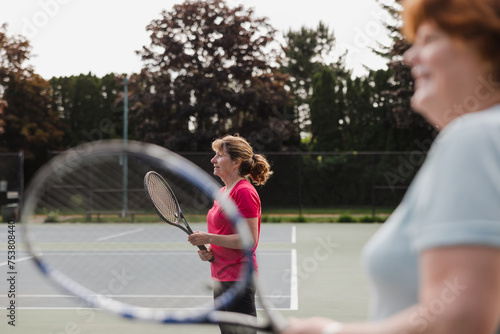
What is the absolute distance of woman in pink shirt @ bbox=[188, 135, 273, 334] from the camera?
3.42m

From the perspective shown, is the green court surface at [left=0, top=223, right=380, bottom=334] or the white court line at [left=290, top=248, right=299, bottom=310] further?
the white court line at [left=290, top=248, right=299, bottom=310]

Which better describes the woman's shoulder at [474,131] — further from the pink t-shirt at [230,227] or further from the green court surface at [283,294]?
the pink t-shirt at [230,227]

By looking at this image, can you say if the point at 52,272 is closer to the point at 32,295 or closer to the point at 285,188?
the point at 32,295

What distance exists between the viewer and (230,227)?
11.6 feet

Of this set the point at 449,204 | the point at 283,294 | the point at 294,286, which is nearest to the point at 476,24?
the point at 449,204

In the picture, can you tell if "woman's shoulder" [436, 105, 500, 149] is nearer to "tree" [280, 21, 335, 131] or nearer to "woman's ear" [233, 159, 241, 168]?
"woman's ear" [233, 159, 241, 168]

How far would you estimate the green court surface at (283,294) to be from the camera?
551 centimetres

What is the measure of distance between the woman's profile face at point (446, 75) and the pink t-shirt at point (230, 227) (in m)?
2.36

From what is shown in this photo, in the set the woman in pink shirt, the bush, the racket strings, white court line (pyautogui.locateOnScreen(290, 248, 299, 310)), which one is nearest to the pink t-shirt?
the woman in pink shirt

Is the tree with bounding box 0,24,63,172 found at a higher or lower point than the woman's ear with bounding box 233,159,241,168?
higher

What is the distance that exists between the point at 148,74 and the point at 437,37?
2486cm

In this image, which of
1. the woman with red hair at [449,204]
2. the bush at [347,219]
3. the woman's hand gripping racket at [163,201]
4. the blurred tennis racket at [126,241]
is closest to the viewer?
the woman with red hair at [449,204]

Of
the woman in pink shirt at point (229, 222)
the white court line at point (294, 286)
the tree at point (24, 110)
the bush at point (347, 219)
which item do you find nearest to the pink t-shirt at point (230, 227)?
the woman in pink shirt at point (229, 222)

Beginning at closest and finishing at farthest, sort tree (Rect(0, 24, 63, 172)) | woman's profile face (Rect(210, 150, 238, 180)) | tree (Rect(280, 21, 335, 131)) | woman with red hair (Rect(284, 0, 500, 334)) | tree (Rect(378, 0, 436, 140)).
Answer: woman with red hair (Rect(284, 0, 500, 334)), woman's profile face (Rect(210, 150, 238, 180)), tree (Rect(378, 0, 436, 140)), tree (Rect(0, 24, 63, 172)), tree (Rect(280, 21, 335, 131))
